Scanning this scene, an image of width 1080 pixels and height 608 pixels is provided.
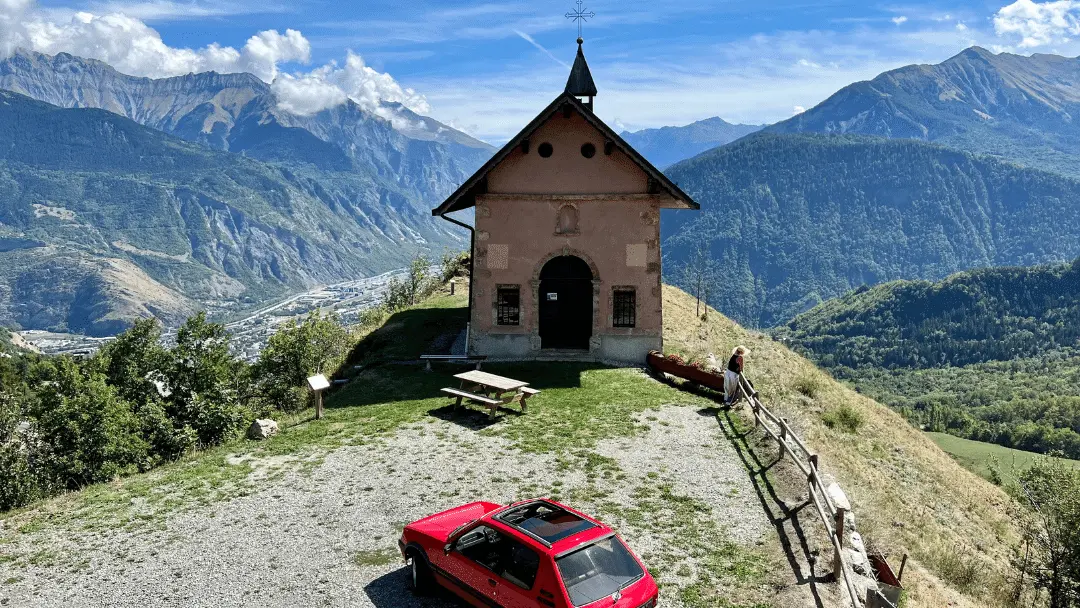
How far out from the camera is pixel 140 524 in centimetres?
1500

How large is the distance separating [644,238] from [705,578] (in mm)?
18368

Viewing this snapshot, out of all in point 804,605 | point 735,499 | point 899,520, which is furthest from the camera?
point 899,520

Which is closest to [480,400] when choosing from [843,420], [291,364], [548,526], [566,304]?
[566,304]

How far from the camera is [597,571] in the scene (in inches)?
409

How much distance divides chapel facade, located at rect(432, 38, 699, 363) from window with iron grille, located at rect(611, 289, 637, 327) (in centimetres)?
4

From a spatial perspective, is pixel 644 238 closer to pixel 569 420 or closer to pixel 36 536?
pixel 569 420

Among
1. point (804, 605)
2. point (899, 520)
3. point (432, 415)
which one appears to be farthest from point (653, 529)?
point (432, 415)

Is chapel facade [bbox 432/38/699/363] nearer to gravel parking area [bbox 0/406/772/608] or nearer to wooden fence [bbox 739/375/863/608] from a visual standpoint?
wooden fence [bbox 739/375/863/608]

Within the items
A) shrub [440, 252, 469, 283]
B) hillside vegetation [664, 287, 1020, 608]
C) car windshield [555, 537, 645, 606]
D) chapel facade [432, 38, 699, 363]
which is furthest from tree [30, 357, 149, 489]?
shrub [440, 252, 469, 283]

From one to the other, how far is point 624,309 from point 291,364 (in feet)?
49.2

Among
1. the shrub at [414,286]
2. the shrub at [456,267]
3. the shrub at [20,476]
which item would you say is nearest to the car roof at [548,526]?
the shrub at [20,476]

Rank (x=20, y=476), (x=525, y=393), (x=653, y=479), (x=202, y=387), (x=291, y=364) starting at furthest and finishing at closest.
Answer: (x=291, y=364)
(x=202, y=387)
(x=20, y=476)
(x=525, y=393)
(x=653, y=479)

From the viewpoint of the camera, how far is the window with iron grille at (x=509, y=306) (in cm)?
2981

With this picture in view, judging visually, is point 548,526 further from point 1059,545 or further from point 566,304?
point 566,304
